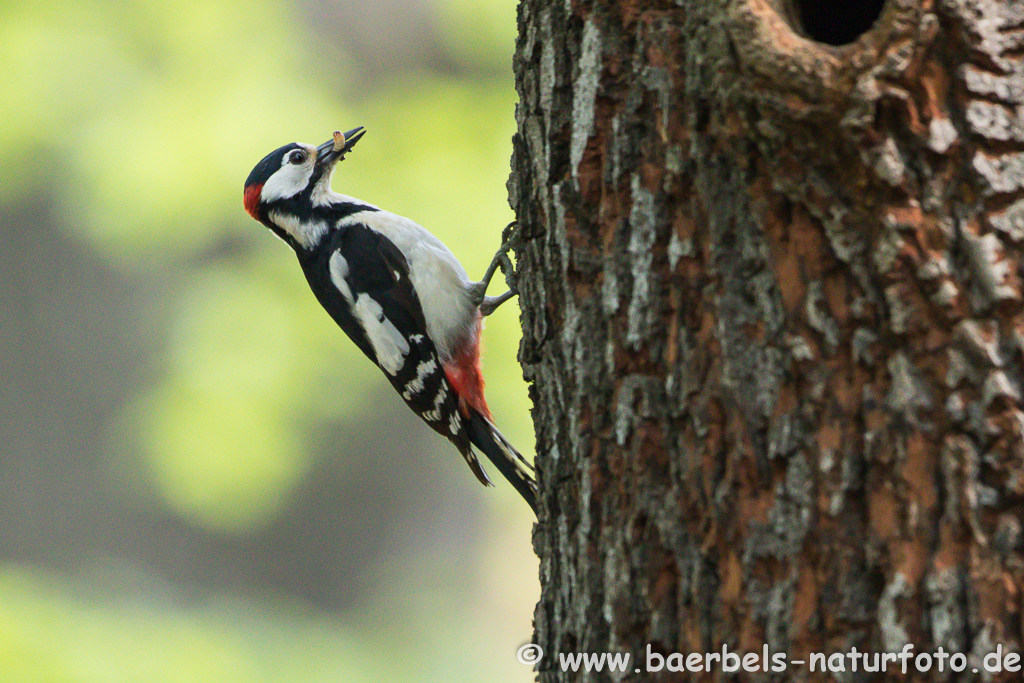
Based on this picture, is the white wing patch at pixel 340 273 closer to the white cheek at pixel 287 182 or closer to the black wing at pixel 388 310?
the black wing at pixel 388 310

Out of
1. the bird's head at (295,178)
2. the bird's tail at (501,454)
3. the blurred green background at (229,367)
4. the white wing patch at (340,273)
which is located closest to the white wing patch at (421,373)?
the bird's tail at (501,454)

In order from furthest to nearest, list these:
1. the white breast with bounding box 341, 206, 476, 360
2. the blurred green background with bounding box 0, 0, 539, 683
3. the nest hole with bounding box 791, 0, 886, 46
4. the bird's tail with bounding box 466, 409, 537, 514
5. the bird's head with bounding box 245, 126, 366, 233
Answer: the blurred green background with bounding box 0, 0, 539, 683, the bird's head with bounding box 245, 126, 366, 233, the white breast with bounding box 341, 206, 476, 360, the bird's tail with bounding box 466, 409, 537, 514, the nest hole with bounding box 791, 0, 886, 46

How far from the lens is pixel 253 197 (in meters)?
3.00

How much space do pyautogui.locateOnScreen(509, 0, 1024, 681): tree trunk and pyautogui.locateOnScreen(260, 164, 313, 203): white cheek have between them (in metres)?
1.90

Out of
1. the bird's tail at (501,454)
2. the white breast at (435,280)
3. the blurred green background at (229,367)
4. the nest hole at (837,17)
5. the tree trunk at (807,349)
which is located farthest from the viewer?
the blurred green background at (229,367)

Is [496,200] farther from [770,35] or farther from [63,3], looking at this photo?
[770,35]

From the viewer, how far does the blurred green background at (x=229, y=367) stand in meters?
5.10

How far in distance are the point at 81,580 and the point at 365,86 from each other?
3.49 meters

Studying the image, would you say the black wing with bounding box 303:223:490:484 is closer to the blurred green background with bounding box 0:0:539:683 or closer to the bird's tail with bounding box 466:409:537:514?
the bird's tail with bounding box 466:409:537:514

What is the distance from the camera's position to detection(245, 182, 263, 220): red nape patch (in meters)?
2.97

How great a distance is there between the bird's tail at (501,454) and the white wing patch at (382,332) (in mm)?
283

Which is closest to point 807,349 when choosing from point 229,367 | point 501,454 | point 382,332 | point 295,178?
point 501,454

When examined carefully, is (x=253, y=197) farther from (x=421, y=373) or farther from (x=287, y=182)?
(x=421, y=373)

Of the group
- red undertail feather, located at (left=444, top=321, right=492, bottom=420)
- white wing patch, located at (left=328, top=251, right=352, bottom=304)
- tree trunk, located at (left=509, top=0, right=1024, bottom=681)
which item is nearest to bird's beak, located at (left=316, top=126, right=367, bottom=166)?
white wing patch, located at (left=328, top=251, right=352, bottom=304)
